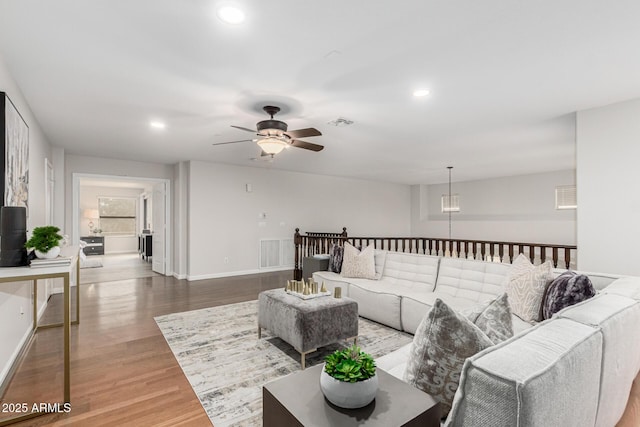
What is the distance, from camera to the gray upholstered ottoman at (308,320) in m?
2.69

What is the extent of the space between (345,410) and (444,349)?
1.42ft

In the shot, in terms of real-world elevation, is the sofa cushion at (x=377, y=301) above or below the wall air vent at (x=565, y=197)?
below

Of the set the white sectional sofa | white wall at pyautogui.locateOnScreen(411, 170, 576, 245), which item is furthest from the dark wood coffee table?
white wall at pyautogui.locateOnScreen(411, 170, 576, 245)

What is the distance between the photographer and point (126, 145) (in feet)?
16.6

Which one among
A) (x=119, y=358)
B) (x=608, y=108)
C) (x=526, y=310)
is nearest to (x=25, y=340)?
(x=119, y=358)

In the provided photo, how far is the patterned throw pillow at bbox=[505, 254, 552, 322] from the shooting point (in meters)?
2.54

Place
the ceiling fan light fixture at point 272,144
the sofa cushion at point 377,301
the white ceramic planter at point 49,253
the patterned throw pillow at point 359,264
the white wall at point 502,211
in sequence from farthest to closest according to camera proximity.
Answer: the white wall at point 502,211
the patterned throw pillow at point 359,264
the sofa cushion at point 377,301
the ceiling fan light fixture at point 272,144
the white ceramic planter at point 49,253

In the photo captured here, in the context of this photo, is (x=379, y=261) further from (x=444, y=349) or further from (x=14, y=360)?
(x=14, y=360)

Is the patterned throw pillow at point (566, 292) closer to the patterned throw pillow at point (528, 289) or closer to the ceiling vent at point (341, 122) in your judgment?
the patterned throw pillow at point (528, 289)

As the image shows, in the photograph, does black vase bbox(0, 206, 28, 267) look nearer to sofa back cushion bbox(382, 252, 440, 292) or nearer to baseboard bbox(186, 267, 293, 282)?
sofa back cushion bbox(382, 252, 440, 292)

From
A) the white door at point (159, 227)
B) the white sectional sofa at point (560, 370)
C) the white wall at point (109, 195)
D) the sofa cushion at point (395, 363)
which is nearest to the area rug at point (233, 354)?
the sofa cushion at point (395, 363)

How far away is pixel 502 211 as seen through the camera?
8648 mm

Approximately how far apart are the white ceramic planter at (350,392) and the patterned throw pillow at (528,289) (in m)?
2.08

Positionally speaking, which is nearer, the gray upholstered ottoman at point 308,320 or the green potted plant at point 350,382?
the green potted plant at point 350,382
